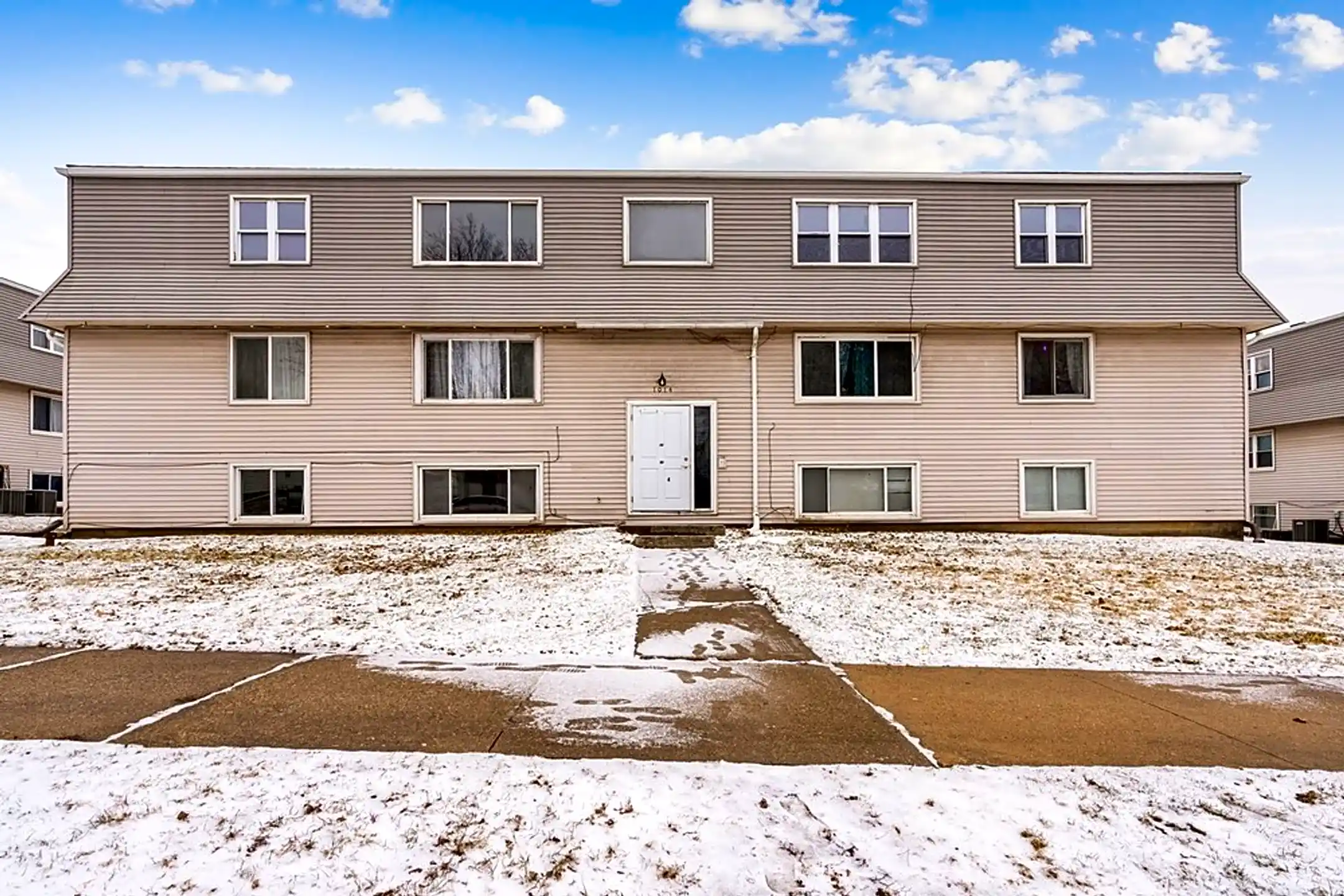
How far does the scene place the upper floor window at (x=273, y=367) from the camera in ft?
42.3

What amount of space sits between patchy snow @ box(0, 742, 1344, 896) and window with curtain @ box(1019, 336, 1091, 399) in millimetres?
11225

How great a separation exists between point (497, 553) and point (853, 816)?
27.0 ft

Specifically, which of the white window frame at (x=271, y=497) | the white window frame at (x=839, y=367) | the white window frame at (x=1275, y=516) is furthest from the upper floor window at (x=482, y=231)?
the white window frame at (x=1275, y=516)

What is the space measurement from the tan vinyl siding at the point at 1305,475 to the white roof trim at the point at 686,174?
1301 centimetres

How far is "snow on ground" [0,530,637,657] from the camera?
231 inches

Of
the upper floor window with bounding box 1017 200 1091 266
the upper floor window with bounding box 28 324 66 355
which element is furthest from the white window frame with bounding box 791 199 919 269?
the upper floor window with bounding box 28 324 66 355

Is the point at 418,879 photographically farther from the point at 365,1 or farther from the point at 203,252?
the point at 365,1

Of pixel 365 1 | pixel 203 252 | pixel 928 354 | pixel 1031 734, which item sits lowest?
pixel 1031 734

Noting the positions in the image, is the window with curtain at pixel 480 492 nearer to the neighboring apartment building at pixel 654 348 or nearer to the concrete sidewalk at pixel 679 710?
the neighboring apartment building at pixel 654 348

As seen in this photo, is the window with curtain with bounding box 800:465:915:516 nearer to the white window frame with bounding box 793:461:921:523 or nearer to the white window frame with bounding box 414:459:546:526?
the white window frame with bounding box 793:461:921:523

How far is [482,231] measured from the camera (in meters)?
13.2

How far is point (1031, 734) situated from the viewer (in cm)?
388

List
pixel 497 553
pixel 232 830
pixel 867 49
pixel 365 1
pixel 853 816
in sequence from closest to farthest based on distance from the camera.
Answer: pixel 232 830 < pixel 853 816 < pixel 497 553 < pixel 365 1 < pixel 867 49

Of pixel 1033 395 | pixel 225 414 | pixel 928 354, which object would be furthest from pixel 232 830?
pixel 1033 395
